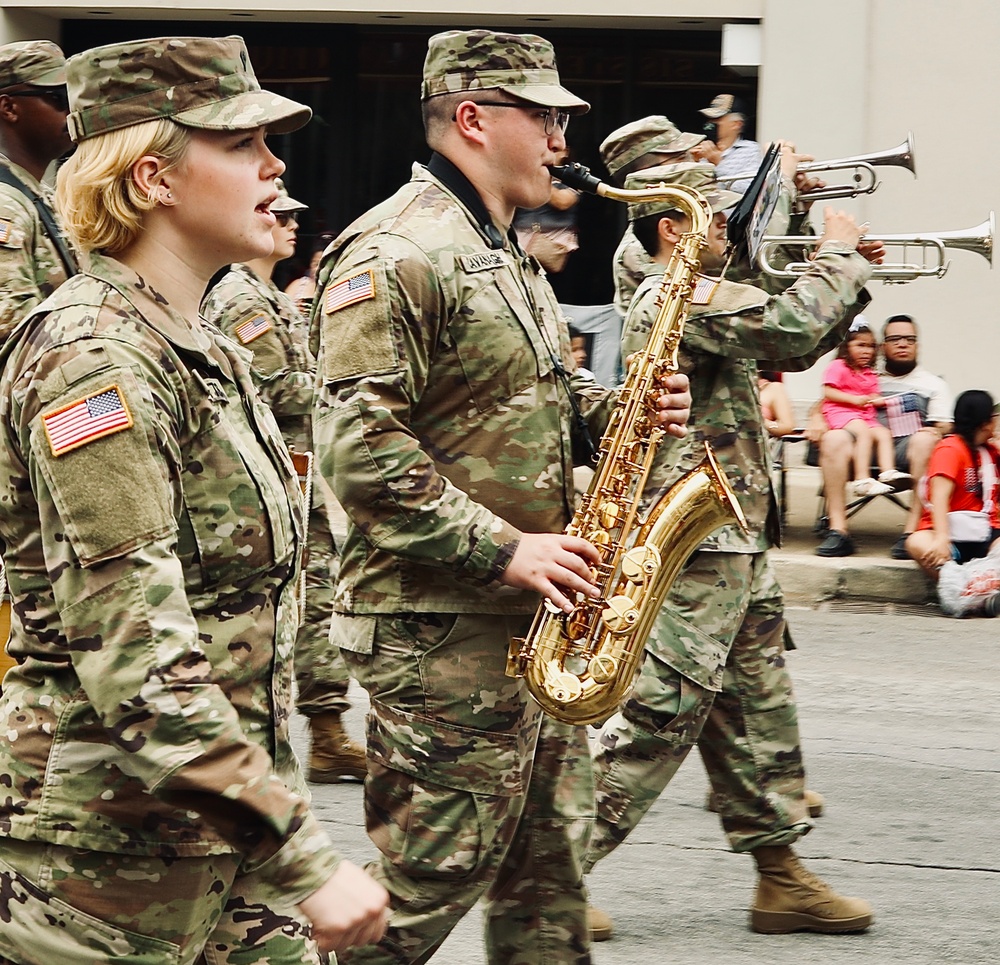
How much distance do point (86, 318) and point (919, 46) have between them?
10938mm

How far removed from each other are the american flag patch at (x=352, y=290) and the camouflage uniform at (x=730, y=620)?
4.71ft

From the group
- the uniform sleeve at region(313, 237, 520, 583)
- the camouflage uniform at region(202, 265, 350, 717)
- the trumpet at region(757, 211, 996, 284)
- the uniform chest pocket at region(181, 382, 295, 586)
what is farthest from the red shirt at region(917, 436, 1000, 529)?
the uniform chest pocket at region(181, 382, 295, 586)

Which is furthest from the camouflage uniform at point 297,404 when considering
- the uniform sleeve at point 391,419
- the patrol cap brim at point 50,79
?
the uniform sleeve at point 391,419

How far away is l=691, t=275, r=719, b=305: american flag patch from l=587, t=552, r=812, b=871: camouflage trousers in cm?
74

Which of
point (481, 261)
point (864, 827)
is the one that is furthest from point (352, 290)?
point (864, 827)

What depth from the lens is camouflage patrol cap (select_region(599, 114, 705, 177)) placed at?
6219mm

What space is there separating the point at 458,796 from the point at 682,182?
2.62 metres

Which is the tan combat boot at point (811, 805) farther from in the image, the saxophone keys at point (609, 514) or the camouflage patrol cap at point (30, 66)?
the camouflage patrol cap at point (30, 66)

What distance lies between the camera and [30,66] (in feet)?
16.8

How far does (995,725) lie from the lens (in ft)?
24.5

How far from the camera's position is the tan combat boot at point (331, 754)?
20.9 ft

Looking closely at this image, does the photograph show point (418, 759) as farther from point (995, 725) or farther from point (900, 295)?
point (900, 295)

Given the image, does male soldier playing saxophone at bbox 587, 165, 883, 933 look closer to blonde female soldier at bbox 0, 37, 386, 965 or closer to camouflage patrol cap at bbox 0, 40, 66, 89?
camouflage patrol cap at bbox 0, 40, 66, 89

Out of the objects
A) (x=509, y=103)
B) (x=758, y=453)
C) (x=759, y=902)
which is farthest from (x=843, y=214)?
(x=759, y=902)
